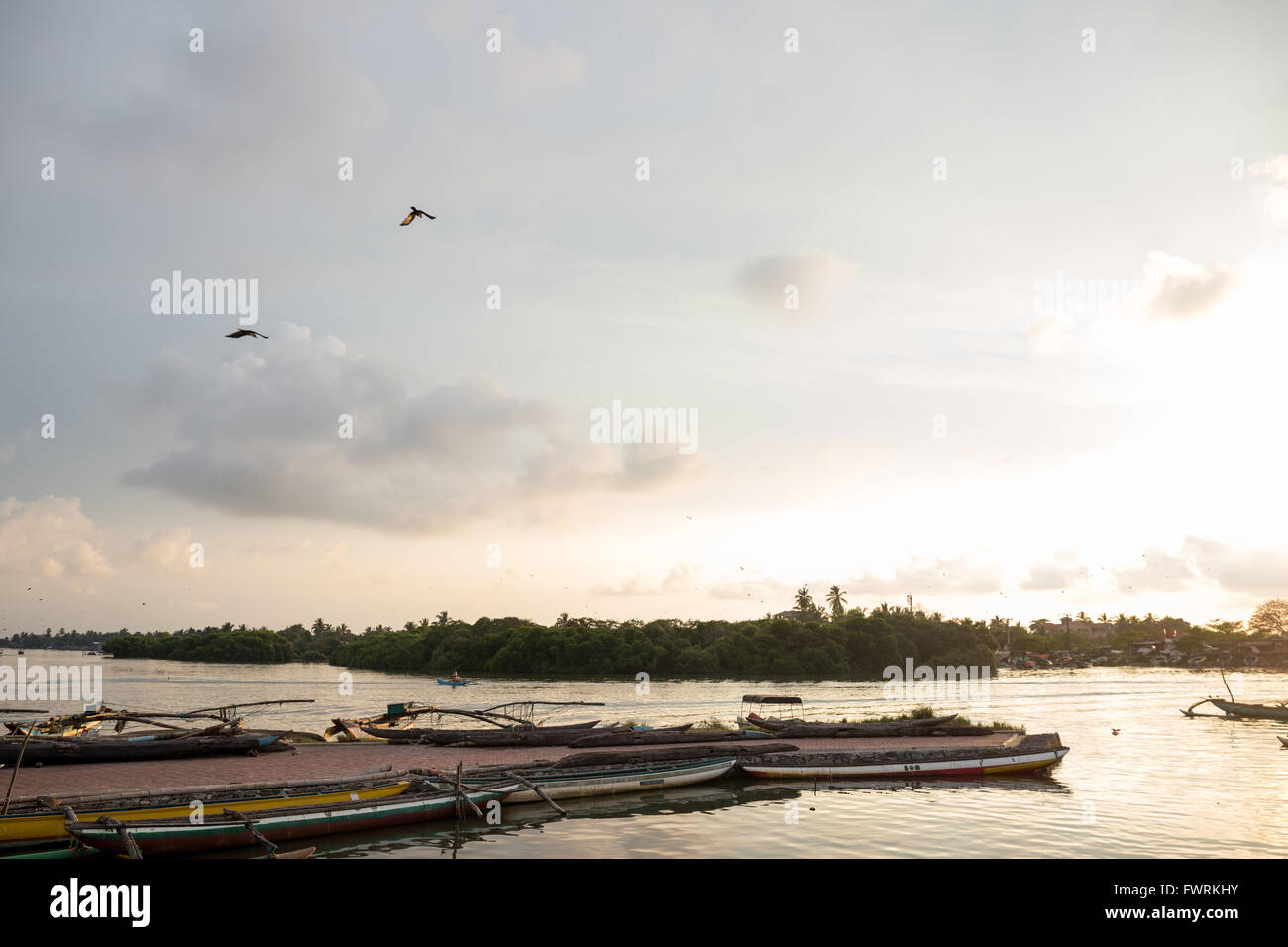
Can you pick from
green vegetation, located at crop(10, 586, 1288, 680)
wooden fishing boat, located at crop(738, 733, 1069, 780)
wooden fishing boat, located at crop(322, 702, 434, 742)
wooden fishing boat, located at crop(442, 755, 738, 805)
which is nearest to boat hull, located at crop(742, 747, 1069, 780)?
wooden fishing boat, located at crop(738, 733, 1069, 780)

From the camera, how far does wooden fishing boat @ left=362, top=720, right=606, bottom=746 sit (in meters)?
36.0

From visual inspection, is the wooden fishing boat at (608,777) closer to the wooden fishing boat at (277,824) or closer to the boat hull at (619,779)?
the boat hull at (619,779)

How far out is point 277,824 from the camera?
2069cm

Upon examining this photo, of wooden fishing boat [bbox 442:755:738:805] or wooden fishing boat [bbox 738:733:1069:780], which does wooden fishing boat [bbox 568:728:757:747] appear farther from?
wooden fishing boat [bbox 442:755:738:805]

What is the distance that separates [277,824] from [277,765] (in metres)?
8.50

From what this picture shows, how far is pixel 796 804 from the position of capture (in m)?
27.6

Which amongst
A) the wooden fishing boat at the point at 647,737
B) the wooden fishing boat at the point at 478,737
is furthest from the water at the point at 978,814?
the wooden fishing boat at the point at 478,737

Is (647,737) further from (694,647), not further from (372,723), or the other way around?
(694,647)

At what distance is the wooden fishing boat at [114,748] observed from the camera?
27.5 meters

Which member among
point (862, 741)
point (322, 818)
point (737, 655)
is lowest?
point (737, 655)
